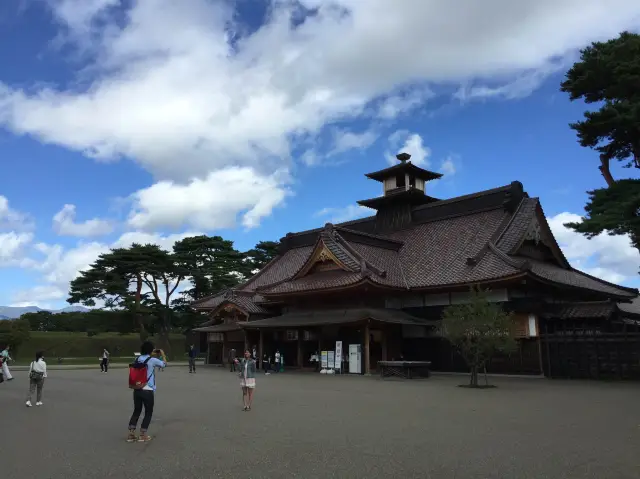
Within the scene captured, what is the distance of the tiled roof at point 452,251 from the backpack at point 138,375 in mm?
18194

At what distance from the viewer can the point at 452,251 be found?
29906 millimetres

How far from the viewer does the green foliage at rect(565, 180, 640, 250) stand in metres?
19.4

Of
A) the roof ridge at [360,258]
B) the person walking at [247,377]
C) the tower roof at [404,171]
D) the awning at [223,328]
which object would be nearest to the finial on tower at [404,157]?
the tower roof at [404,171]

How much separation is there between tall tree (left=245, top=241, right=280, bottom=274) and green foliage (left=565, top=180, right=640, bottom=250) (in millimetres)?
42089

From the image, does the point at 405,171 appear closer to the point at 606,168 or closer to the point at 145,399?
the point at 606,168

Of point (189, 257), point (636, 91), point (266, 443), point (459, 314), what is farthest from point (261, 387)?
point (189, 257)

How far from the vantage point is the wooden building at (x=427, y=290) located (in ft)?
79.9

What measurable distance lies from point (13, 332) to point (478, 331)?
36.6 m

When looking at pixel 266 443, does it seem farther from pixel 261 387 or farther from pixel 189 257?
pixel 189 257

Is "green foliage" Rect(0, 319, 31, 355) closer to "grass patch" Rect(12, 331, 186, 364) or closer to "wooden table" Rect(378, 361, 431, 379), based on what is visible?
"grass patch" Rect(12, 331, 186, 364)

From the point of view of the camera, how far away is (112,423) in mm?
11273

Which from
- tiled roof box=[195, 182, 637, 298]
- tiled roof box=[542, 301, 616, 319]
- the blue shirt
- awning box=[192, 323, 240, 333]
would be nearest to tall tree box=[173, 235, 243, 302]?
awning box=[192, 323, 240, 333]

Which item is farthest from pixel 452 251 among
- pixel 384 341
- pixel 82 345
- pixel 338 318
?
pixel 82 345

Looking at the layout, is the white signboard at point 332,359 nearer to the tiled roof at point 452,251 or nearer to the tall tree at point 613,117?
the tiled roof at point 452,251
